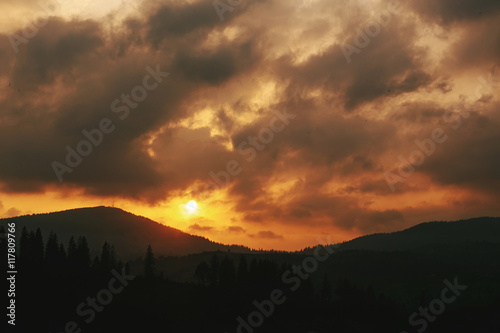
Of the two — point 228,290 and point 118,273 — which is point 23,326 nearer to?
point 118,273

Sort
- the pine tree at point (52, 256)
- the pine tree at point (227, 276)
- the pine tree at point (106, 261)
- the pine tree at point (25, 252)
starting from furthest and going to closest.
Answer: the pine tree at point (227, 276) → the pine tree at point (106, 261) → the pine tree at point (52, 256) → the pine tree at point (25, 252)

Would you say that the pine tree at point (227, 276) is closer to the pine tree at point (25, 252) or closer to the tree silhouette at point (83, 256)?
the tree silhouette at point (83, 256)

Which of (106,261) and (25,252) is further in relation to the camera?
(106,261)

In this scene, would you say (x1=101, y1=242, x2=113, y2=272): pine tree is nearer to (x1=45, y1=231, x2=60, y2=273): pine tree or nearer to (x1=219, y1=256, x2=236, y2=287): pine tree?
(x1=45, y1=231, x2=60, y2=273): pine tree

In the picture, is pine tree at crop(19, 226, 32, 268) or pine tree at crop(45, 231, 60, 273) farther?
pine tree at crop(45, 231, 60, 273)

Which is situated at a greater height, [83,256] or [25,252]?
[83,256]

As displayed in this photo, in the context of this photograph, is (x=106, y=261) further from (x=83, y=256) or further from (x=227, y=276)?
(x=227, y=276)

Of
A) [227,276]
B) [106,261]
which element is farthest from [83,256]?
[227,276]

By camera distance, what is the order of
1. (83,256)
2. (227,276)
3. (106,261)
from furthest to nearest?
1. (227,276)
2. (106,261)
3. (83,256)

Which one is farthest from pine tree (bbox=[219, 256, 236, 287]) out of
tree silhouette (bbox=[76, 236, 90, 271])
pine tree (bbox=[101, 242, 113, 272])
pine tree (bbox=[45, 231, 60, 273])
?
pine tree (bbox=[45, 231, 60, 273])

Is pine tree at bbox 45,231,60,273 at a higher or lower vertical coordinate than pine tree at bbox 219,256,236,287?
higher

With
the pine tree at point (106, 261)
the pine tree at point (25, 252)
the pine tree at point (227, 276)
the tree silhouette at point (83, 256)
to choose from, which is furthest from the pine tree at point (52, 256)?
the pine tree at point (227, 276)

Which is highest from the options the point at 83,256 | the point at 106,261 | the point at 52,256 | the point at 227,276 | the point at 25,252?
the point at 83,256

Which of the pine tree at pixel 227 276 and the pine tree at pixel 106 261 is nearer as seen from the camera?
the pine tree at pixel 106 261
